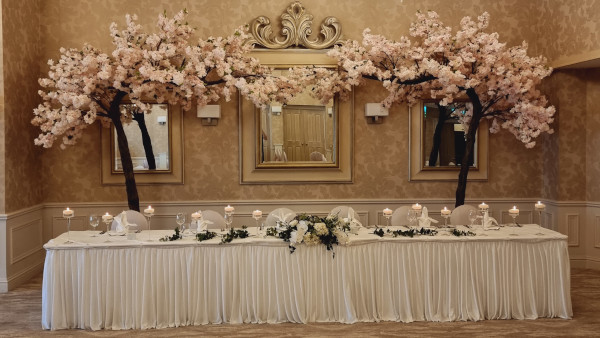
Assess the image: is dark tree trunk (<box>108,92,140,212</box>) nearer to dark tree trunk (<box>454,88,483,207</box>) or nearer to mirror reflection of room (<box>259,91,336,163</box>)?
mirror reflection of room (<box>259,91,336,163</box>)

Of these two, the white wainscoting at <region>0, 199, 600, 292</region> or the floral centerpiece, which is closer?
the floral centerpiece

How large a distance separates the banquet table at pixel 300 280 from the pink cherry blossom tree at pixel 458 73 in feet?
6.06

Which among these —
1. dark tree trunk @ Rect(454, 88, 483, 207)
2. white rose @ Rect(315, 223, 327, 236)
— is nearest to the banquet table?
white rose @ Rect(315, 223, 327, 236)

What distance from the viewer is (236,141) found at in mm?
7137

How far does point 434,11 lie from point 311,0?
5.44 ft

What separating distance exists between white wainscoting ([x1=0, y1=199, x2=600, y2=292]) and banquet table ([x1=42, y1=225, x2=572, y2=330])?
2144 millimetres

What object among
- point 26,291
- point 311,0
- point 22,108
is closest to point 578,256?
point 311,0

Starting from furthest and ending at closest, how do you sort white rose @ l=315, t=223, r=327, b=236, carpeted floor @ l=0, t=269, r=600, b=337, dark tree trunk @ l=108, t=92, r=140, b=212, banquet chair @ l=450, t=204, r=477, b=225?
1. dark tree trunk @ l=108, t=92, r=140, b=212
2. banquet chair @ l=450, t=204, r=477, b=225
3. white rose @ l=315, t=223, r=327, b=236
4. carpeted floor @ l=0, t=269, r=600, b=337

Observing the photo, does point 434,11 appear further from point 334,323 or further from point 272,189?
point 334,323

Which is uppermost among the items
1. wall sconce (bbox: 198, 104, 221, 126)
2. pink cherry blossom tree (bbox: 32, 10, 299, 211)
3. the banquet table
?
pink cherry blossom tree (bbox: 32, 10, 299, 211)

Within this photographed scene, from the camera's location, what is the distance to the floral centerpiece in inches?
185

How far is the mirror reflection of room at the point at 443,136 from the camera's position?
23.7 ft

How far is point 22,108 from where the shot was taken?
6.41m

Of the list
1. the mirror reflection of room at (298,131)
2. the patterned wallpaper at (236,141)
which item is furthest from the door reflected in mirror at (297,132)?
the patterned wallpaper at (236,141)
